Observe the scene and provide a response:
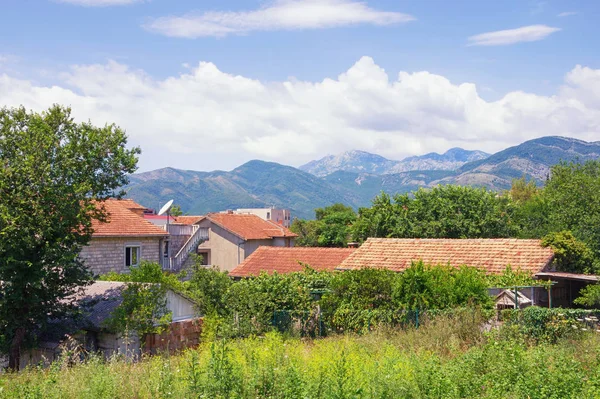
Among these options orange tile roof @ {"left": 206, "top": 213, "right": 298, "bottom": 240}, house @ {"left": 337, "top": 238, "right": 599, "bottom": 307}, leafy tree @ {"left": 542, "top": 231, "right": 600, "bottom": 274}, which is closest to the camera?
house @ {"left": 337, "top": 238, "right": 599, "bottom": 307}

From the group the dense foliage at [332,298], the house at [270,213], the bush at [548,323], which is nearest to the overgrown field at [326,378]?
the bush at [548,323]

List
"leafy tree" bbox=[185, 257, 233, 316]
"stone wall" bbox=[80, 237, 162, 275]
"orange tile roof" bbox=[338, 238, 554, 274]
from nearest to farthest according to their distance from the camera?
"leafy tree" bbox=[185, 257, 233, 316] < "orange tile roof" bbox=[338, 238, 554, 274] < "stone wall" bbox=[80, 237, 162, 275]

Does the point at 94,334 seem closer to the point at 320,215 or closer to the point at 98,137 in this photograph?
the point at 98,137

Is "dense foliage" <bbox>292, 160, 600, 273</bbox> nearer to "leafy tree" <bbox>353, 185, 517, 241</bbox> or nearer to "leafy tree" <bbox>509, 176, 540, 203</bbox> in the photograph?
"leafy tree" <bbox>353, 185, 517, 241</bbox>

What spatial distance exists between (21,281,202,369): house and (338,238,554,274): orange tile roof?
9.15 meters

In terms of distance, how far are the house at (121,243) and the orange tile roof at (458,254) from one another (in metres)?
12.4

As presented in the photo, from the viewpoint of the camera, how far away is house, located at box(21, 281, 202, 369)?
15.2 meters

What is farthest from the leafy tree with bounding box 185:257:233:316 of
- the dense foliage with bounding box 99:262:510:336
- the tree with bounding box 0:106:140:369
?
the tree with bounding box 0:106:140:369

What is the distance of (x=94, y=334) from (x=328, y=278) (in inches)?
386

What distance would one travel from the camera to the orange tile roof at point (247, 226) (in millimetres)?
47750

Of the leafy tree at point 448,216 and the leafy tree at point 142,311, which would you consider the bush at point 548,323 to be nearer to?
the leafy tree at point 142,311

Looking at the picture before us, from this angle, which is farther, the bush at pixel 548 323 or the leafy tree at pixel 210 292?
the leafy tree at pixel 210 292

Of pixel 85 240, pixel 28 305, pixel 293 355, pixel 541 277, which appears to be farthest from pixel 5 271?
pixel 541 277

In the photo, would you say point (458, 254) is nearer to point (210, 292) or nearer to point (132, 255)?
point (210, 292)
